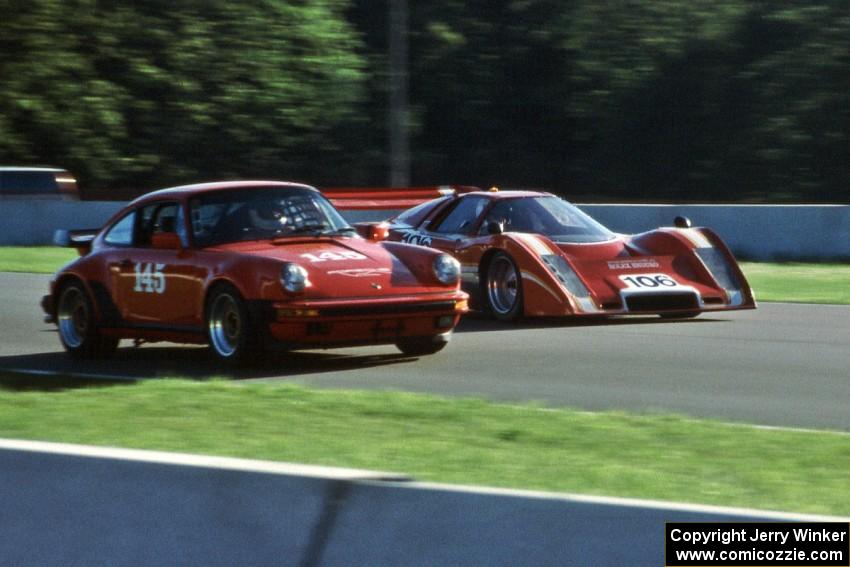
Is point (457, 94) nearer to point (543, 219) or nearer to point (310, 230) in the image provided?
point (543, 219)

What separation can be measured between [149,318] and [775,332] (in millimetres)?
5089

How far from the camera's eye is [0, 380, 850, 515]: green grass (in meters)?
5.79

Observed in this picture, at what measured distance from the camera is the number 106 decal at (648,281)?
12.9 metres

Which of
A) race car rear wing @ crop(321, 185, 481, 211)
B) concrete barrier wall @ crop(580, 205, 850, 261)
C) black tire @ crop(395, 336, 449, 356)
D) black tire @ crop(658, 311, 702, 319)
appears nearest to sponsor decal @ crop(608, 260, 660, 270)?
black tire @ crop(658, 311, 702, 319)

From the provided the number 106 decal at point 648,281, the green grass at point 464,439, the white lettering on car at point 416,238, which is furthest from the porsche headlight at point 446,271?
the white lettering on car at point 416,238

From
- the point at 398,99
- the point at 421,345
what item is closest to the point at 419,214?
the point at 421,345

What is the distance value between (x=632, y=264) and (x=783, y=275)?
649cm

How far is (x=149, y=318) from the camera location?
10.7 m

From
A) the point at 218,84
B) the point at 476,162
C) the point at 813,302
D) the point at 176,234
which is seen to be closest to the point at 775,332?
the point at 813,302

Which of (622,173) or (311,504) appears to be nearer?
(311,504)

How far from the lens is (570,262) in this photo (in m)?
12.9

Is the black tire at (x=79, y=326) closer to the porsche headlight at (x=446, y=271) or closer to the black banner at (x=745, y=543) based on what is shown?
the porsche headlight at (x=446, y=271)

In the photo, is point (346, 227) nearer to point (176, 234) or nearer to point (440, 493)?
point (176, 234)

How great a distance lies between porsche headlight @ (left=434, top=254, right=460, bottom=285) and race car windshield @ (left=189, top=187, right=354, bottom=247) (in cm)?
84
